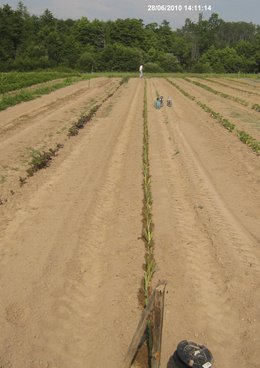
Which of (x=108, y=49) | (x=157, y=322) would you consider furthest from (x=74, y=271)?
(x=108, y=49)

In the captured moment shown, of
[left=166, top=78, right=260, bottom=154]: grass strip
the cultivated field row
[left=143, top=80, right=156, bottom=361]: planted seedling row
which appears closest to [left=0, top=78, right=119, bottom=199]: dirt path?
[left=143, top=80, right=156, bottom=361]: planted seedling row

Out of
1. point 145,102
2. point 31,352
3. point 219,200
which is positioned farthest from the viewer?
point 145,102

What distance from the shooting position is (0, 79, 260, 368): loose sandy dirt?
192 inches

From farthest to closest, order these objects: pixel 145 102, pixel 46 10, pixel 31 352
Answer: pixel 46 10
pixel 145 102
pixel 31 352

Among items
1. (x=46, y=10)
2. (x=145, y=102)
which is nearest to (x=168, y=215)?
(x=145, y=102)

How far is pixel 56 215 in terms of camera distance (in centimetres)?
804

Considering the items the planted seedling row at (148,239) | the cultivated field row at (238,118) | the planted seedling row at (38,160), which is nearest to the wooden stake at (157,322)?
the planted seedling row at (148,239)

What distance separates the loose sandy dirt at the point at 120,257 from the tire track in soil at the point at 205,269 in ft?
0.06

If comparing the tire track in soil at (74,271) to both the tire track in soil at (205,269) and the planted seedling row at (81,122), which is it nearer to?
the tire track in soil at (205,269)

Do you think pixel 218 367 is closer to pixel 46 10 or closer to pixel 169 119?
pixel 169 119

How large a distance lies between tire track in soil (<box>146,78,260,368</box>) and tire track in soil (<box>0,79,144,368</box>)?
501 mm

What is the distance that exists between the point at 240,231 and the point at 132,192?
2.71 meters

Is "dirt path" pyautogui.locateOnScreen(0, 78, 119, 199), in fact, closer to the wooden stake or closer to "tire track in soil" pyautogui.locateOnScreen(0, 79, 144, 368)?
"tire track in soil" pyautogui.locateOnScreen(0, 79, 144, 368)

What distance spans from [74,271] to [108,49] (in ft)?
233
